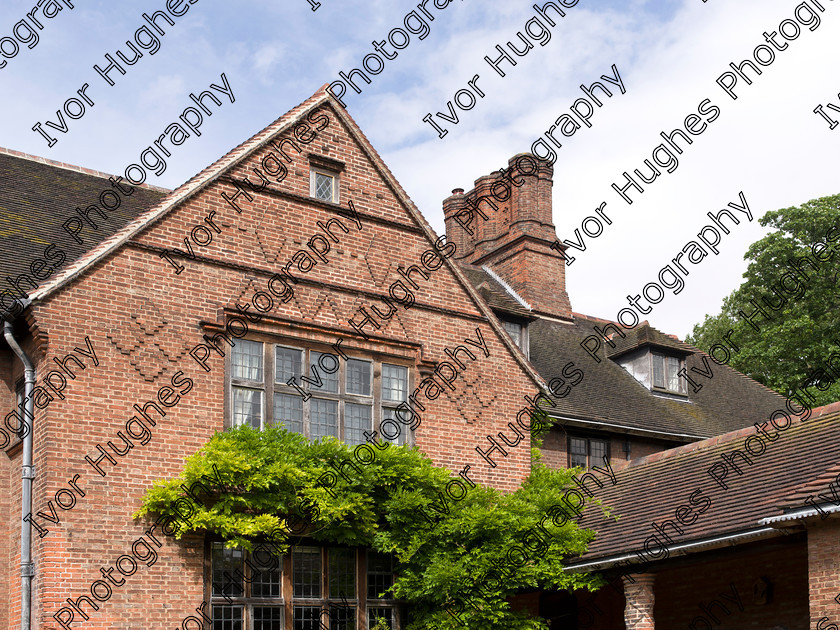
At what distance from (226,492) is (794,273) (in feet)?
89.0

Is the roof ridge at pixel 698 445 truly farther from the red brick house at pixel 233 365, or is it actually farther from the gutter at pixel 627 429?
the gutter at pixel 627 429

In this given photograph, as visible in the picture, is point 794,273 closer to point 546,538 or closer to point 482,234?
point 482,234

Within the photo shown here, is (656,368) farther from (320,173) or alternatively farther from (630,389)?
(320,173)

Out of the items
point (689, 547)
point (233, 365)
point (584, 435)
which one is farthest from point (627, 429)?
point (233, 365)

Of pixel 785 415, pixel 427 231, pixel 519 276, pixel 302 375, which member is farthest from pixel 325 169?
pixel 519 276

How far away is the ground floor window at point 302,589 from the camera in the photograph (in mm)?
14445

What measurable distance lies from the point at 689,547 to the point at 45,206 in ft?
39.8

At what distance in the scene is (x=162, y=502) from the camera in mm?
13789

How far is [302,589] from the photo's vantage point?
596 inches

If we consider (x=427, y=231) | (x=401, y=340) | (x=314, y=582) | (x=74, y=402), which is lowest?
(x=314, y=582)

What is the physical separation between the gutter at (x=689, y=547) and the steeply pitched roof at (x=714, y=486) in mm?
65

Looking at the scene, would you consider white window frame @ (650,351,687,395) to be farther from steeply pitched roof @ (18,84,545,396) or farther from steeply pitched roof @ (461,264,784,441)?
steeply pitched roof @ (18,84,545,396)

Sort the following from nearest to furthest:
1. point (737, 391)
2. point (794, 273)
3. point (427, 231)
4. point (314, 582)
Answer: point (314, 582) → point (427, 231) → point (737, 391) → point (794, 273)

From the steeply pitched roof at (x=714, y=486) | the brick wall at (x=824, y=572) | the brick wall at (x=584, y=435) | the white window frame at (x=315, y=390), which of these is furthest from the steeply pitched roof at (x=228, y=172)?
the brick wall at (x=824, y=572)
